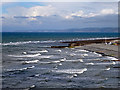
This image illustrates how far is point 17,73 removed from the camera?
16797 mm

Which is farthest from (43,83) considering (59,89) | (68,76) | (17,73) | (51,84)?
(17,73)

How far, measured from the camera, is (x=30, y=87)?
12859 millimetres

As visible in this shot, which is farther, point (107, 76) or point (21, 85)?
point (107, 76)

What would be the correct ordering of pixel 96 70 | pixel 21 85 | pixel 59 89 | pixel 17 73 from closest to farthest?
pixel 59 89 < pixel 21 85 < pixel 17 73 < pixel 96 70

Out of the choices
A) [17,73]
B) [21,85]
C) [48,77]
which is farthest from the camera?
[17,73]

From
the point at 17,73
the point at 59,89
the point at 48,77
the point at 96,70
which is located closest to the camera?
the point at 59,89

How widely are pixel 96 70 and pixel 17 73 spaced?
19.6 feet

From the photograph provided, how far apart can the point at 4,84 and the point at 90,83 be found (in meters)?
4.97

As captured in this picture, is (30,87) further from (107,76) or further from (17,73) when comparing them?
(107,76)

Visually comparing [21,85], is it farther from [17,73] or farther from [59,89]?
[17,73]

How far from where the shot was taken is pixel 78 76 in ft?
51.9

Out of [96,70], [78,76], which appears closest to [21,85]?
[78,76]

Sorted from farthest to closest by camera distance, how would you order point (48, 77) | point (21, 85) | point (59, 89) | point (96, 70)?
point (96, 70), point (48, 77), point (21, 85), point (59, 89)

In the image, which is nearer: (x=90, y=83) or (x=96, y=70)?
(x=90, y=83)
